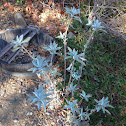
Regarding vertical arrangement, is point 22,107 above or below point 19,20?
below

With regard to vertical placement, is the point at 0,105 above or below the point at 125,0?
below

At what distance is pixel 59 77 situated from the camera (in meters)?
2.49

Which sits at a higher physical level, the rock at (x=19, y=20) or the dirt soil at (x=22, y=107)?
the rock at (x=19, y=20)

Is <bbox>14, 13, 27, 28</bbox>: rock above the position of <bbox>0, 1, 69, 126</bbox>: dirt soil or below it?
above

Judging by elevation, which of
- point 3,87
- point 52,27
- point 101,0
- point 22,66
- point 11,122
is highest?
point 101,0

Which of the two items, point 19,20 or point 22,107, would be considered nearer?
point 22,107

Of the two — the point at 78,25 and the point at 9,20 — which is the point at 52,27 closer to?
the point at 78,25

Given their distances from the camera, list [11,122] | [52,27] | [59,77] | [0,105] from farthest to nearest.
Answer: [52,27] < [59,77] < [0,105] < [11,122]

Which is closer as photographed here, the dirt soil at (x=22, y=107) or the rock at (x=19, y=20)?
the dirt soil at (x=22, y=107)

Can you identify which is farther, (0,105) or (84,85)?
(84,85)

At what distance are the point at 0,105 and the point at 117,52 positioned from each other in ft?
7.41

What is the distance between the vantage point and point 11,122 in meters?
1.87

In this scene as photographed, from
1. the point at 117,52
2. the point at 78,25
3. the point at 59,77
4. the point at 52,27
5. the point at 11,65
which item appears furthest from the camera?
the point at 52,27

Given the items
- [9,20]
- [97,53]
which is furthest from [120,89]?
[9,20]
